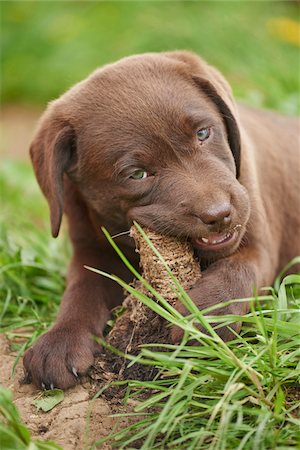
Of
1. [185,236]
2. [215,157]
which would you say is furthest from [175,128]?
[185,236]

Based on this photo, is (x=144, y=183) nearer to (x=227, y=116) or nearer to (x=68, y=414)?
(x=227, y=116)

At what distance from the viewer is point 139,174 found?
3.85 metres

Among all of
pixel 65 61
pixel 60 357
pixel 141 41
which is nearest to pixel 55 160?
pixel 60 357

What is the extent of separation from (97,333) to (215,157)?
0.96 meters

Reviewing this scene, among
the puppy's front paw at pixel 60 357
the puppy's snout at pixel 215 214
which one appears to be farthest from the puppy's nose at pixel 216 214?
the puppy's front paw at pixel 60 357

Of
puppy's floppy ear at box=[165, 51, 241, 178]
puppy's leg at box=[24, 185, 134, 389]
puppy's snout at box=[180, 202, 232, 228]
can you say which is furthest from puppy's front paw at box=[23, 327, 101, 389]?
puppy's floppy ear at box=[165, 51, 241, 178]

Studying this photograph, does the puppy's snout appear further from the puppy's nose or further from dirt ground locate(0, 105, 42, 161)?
dirt ground locate(0, 105, 42, 161)

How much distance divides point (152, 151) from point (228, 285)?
672mm

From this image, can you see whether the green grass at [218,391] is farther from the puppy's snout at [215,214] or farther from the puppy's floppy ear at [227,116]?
the puppy's floppy ear at [227,116]

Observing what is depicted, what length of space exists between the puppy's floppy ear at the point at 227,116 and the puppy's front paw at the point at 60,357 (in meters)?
1.12

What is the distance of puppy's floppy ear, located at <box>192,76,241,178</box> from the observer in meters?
4.12

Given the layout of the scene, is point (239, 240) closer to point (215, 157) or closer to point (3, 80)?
point (215, 157)

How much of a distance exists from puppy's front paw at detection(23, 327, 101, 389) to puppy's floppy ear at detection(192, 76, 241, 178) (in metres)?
1.12

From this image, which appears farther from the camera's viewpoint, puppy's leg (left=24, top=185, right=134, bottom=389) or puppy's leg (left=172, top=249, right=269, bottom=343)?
puppy's leg (left=24, top=185, right=134, bottom=389)
